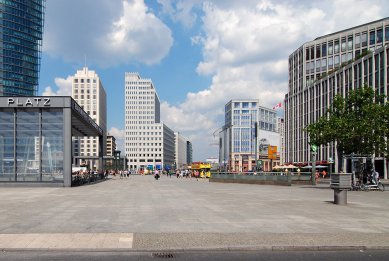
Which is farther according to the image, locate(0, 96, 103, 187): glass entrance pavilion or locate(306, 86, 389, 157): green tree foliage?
locate(0, 96, 103, 187): glass entrance pavilion

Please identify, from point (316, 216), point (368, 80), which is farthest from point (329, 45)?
point (316, 216)

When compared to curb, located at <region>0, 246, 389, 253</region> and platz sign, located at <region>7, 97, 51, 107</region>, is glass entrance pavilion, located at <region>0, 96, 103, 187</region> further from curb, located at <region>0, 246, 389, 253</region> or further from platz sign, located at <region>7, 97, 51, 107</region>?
curb, located at <region>0, 246, 389, 253</region>

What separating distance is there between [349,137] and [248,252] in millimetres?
22979

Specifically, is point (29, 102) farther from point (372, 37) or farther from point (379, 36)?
point (372, 37)

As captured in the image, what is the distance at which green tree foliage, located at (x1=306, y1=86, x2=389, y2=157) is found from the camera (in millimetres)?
29547

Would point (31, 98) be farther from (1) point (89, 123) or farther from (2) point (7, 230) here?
(2) point (7, 230)

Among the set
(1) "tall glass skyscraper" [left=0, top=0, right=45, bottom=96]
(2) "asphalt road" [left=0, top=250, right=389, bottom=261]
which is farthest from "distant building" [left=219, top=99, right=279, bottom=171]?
(2) "asphalt road" [left=0, top=250, right=389, bottom=261]

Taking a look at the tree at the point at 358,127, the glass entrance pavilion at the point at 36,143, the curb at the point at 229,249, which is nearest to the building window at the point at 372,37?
the tree at the point at 358,127

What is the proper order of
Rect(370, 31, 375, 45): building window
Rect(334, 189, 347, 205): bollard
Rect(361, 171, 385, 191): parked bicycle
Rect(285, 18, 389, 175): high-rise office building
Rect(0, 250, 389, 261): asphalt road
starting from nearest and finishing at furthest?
Rect(0, 250, 389, 261): asphalt road < Rect(334, 189, 347, 205): bollard < Rect(361, 171, 385, 191): parked bicycle < Rect(285, 18, 389, 175): high-rise office building < Rect(370, 31, 375, 45): building window

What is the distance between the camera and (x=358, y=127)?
1153 inches

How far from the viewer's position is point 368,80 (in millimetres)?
67625

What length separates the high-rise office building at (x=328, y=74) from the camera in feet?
220

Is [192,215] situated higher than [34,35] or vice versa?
[34,35]

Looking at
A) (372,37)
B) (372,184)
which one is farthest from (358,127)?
(372,37)
